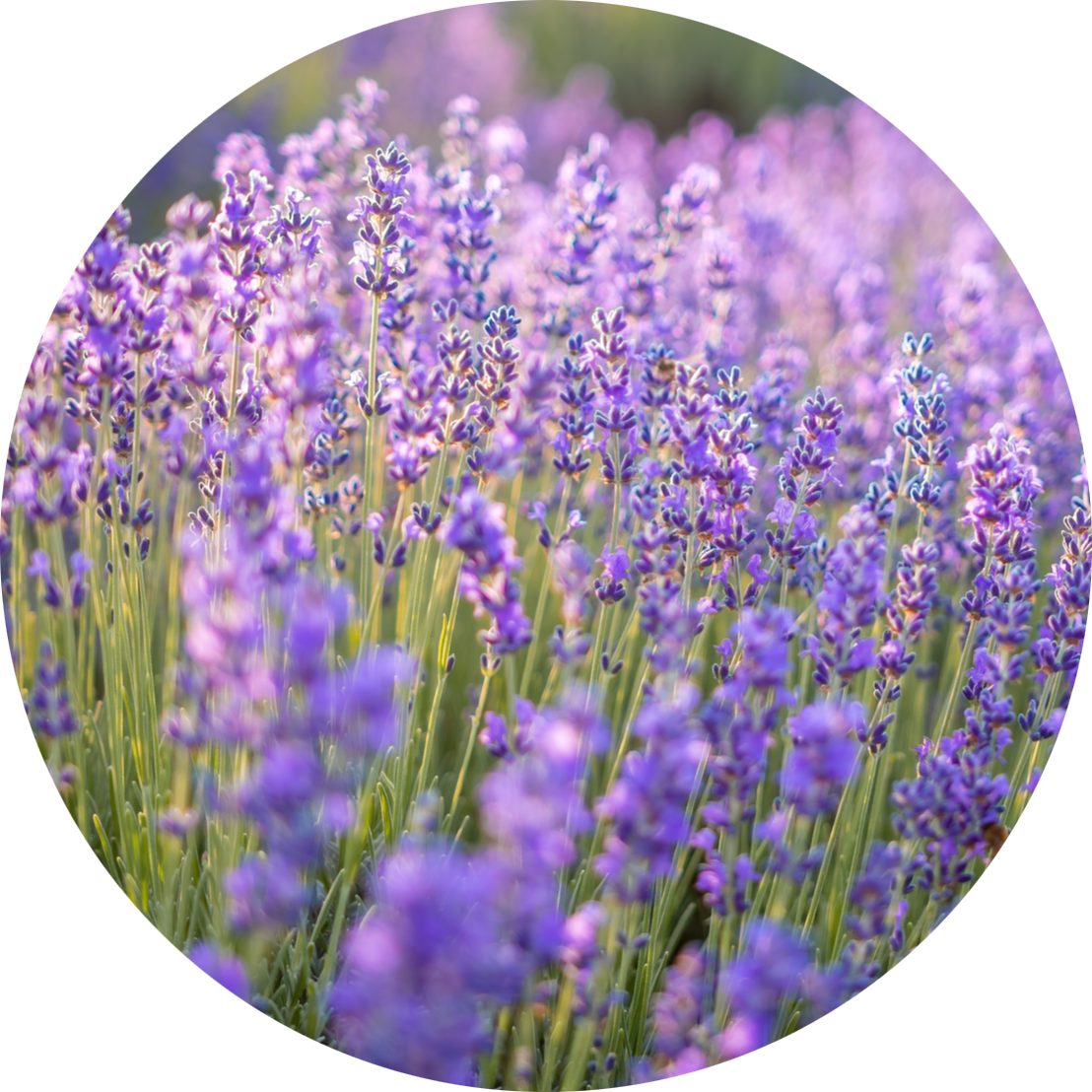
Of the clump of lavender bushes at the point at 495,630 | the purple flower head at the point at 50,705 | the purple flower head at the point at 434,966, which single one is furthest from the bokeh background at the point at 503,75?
the purple flower head at the point at 434,966

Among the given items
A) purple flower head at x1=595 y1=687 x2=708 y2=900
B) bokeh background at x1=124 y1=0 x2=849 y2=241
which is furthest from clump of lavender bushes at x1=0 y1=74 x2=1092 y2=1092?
bokeh background at x1=124 y1=0 x2=849 y2=241

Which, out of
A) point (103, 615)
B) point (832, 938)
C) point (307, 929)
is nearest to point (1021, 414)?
point (832, 938)

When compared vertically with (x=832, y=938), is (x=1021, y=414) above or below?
above

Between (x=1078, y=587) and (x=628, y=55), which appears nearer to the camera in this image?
(x=1078, y=587)

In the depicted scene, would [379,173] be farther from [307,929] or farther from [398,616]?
[307,929]

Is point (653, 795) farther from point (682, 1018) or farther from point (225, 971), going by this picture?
point (225, 971)

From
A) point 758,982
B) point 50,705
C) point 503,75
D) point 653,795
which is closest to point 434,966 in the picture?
point 653,795
